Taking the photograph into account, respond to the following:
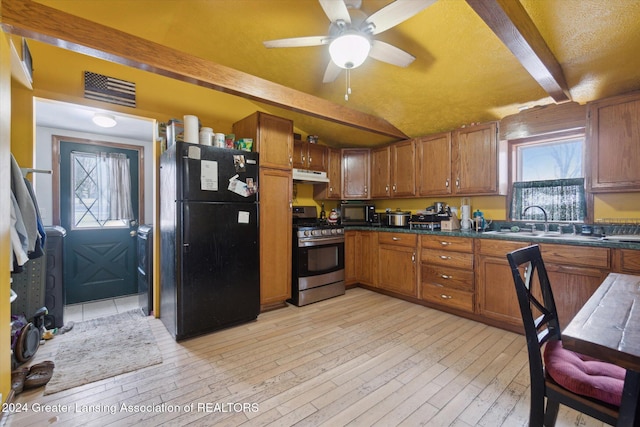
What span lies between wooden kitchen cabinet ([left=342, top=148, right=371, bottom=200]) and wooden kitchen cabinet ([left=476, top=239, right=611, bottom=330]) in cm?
196

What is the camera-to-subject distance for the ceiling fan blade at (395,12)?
1.54 m

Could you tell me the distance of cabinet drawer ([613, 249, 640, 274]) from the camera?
6.54ft

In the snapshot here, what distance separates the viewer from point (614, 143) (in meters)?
2.34

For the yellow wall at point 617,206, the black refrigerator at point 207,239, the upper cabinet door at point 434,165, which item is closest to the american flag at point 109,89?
the black refrigerator at point 207,239

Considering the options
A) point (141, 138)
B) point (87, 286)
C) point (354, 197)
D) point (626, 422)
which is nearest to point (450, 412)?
point (626, 422)

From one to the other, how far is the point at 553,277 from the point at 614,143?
49.9 inches

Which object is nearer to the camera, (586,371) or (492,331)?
(586,371)

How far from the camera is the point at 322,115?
302cm

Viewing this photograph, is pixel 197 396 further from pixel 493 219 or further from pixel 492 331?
pixel 493 219

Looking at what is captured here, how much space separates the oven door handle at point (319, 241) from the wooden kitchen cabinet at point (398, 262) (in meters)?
0.60

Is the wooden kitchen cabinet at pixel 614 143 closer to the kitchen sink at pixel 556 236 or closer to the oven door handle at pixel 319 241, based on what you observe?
the kitchen sink at pixel 556 236

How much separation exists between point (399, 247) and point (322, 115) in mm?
1900

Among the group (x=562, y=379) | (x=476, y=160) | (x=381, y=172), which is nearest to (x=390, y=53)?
(x=476, y=160)

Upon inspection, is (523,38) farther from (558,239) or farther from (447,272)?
(447,272)
